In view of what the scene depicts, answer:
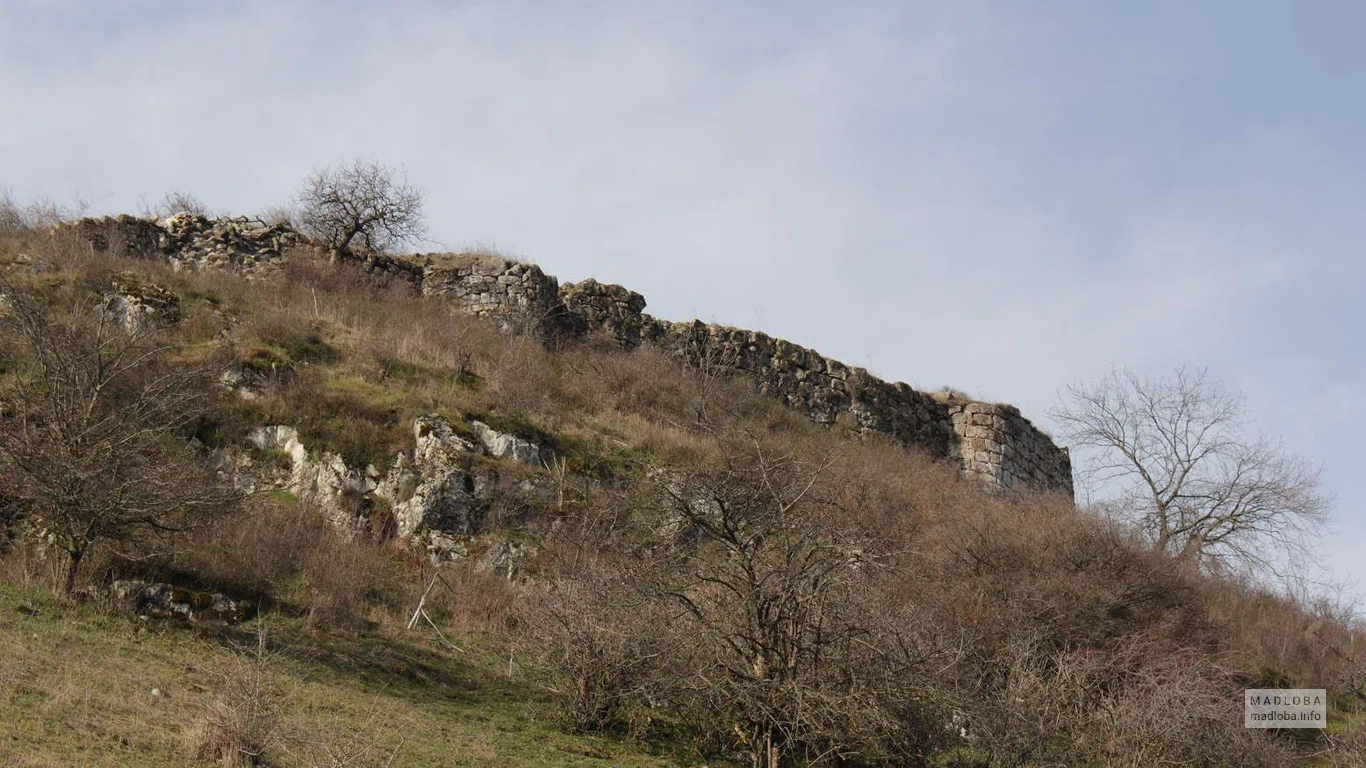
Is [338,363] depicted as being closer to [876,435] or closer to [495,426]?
[495,426]

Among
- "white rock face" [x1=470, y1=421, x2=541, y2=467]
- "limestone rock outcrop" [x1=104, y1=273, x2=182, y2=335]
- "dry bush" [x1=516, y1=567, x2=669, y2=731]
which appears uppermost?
"limestone rock outcrop" [x1=104, y1=273, x2=182, y2=335]

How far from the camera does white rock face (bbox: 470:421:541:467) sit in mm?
15330

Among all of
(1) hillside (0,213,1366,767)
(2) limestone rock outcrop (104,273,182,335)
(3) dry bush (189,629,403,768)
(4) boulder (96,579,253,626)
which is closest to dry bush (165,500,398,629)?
(1) hillside (0,213,1366,767)

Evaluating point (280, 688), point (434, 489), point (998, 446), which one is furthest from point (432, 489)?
point (998, 446)

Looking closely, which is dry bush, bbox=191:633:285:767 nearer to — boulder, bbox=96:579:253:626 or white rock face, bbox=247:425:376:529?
boulder, bbox=96:579:253:626

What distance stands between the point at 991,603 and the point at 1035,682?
2.30 m

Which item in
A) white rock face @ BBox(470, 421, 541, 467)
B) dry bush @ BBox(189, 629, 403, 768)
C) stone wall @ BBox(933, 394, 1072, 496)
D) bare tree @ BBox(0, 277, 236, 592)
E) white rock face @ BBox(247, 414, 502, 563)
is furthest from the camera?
stone wall @ BBox(933, 394, 1072, 496)

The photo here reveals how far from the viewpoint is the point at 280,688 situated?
9031 millimetres

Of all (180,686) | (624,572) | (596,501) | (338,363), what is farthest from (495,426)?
(180,686)

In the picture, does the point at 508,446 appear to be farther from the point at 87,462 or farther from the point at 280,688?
the point at 280,688

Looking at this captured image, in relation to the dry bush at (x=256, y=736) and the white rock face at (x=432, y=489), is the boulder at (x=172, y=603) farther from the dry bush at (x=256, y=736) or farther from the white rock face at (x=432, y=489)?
the white rock face at (x=432, y=489)

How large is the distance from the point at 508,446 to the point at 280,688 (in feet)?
21.7

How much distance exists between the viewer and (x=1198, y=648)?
527 inches

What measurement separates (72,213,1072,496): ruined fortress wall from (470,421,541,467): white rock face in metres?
5.41
